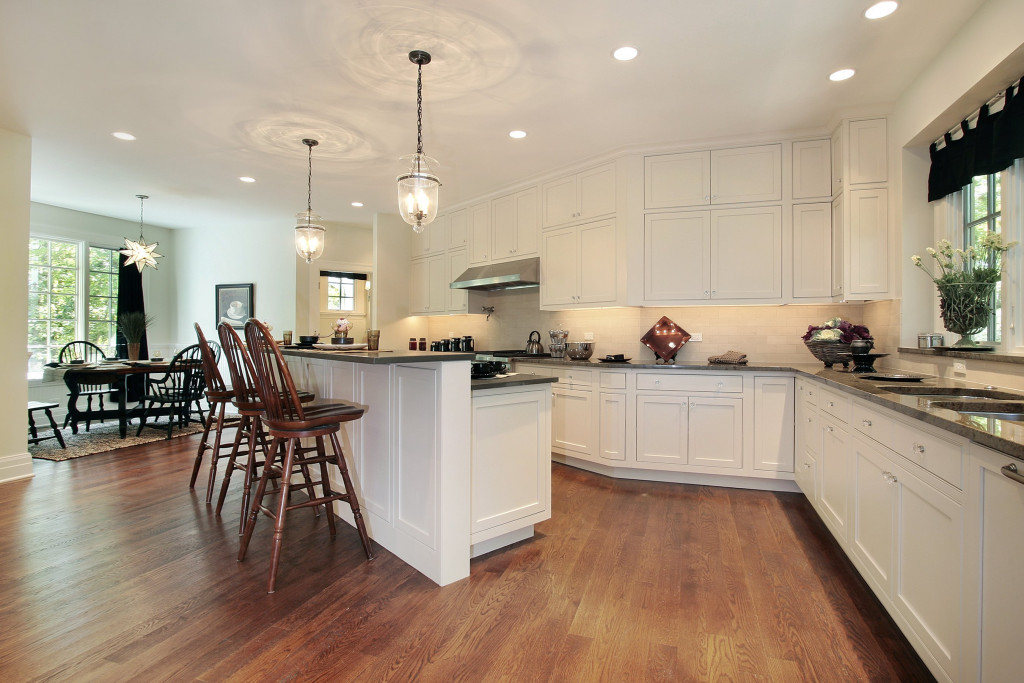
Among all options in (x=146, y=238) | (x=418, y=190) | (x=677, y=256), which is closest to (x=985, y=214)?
(x=677, y=256)

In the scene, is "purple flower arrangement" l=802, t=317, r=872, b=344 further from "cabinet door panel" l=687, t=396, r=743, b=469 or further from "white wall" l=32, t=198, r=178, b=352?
"white wall" l=32, t=198, r=178, b=352

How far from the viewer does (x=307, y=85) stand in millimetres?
3150

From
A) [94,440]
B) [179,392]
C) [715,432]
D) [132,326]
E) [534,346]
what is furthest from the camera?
[132,326]

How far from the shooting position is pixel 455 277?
235 inches

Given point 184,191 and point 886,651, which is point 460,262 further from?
point 886,651

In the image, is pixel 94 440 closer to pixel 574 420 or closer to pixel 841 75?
pixel 574 420

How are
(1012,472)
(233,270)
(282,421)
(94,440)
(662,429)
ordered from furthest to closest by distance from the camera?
(233,270) → (94,440) → (662,429) → (282,421) → (1012,472)

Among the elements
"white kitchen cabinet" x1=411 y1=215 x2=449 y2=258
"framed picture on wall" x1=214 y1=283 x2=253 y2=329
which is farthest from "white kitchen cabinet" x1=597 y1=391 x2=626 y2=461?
"framed picture on wall" x1=214 y1=283 x2=253 y2=329

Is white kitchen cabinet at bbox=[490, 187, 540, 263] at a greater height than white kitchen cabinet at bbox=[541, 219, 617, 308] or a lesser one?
greater

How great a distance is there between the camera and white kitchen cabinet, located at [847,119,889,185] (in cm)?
338

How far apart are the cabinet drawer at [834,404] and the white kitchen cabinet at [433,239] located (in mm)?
4422

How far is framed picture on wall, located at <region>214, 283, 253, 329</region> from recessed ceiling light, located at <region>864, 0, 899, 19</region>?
734 cm

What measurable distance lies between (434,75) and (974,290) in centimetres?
312

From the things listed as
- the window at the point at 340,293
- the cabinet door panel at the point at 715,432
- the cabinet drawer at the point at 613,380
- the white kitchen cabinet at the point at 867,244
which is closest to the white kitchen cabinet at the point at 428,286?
the window at the point at 340,293
